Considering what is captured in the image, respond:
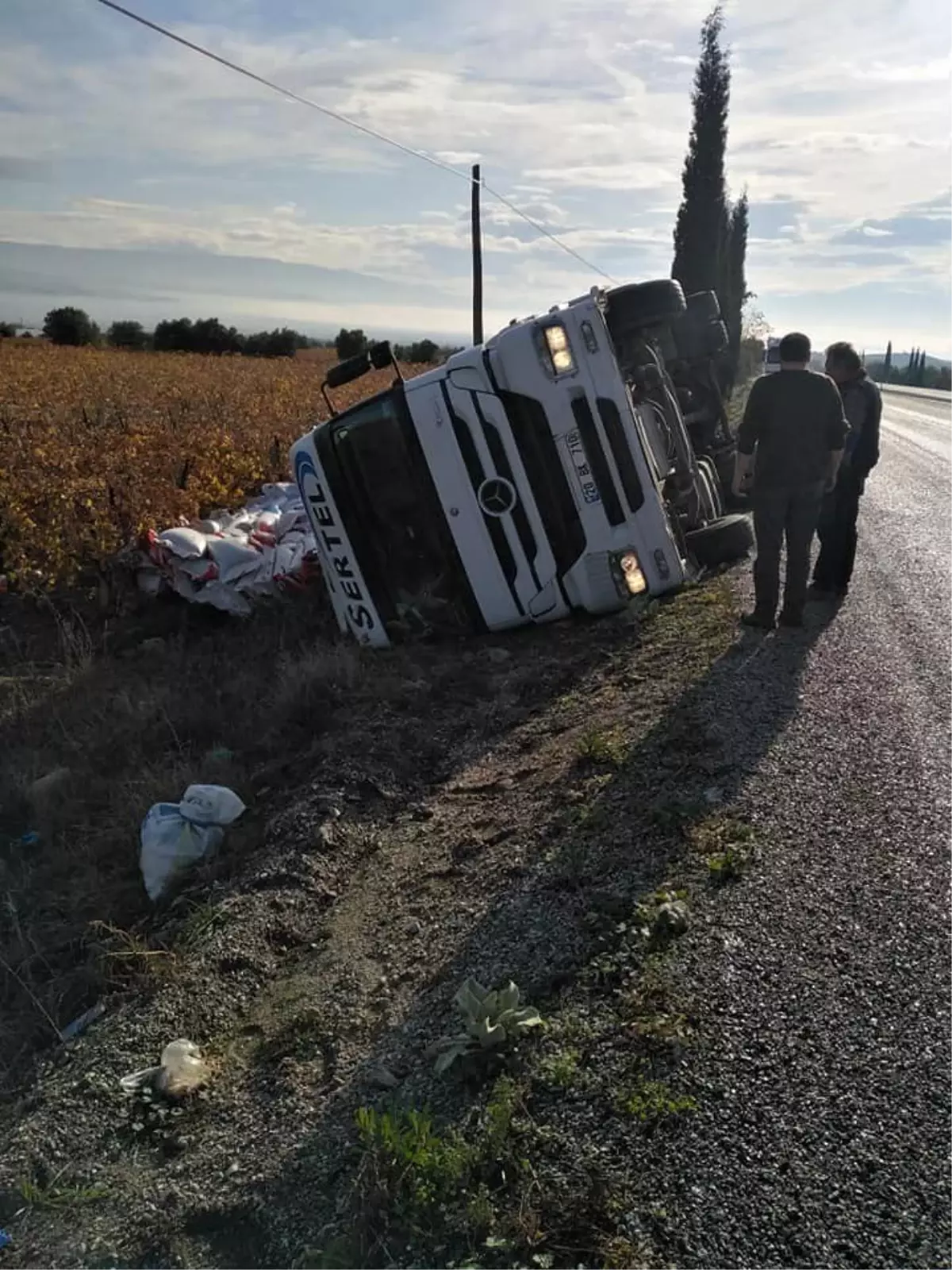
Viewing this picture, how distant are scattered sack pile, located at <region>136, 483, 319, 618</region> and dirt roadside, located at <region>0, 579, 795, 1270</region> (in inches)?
125

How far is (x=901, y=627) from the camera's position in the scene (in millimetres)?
6227

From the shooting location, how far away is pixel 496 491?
6609 millimetres

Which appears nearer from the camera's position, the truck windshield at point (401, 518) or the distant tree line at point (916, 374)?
the truck windshield at point (401, 518)

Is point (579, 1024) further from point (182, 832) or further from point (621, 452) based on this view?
point (621, 452)

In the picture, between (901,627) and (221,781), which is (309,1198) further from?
(901,627)

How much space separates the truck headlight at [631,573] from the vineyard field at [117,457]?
469cm

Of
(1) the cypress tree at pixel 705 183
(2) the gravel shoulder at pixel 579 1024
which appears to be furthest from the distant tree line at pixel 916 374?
(2) the gravel shoulder at pixel 579 1024

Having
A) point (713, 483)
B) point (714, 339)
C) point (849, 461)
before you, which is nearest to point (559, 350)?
point (849, 461)

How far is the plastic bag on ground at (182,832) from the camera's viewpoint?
183 inches

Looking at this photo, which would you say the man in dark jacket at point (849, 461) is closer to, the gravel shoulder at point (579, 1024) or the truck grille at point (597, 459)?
the truck grille at point (597, 459)

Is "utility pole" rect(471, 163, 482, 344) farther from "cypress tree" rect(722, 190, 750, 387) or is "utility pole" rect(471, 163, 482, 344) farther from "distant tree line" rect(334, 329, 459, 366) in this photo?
"distant tree line" rect(334, 329, 459, 366)

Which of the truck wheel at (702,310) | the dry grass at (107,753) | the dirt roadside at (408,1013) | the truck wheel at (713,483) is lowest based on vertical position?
the dry grass at (107,753)

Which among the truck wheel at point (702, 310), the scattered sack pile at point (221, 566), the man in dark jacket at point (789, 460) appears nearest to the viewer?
the man in dark jacket at point (789, 460)

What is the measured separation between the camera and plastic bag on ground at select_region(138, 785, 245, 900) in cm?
465
